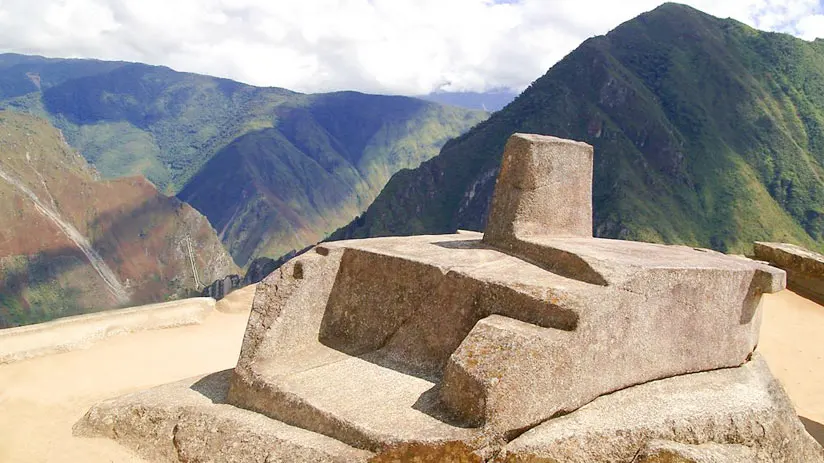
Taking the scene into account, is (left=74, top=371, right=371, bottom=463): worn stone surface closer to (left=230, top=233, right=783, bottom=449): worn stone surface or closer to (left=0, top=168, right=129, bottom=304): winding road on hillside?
(left=230, top=233, right=783, bottom=449): worn stone surface

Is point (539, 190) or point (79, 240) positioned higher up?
point (539, 190)

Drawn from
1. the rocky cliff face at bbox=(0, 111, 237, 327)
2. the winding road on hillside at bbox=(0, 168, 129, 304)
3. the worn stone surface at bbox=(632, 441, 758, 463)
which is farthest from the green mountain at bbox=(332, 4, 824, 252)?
the worn stone surface at bbox=(632, 441, 758, 463)

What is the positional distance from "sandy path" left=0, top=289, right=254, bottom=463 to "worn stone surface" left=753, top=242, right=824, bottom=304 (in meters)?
11.7

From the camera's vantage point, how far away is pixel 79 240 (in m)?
99.0

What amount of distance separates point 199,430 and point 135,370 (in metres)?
3.87

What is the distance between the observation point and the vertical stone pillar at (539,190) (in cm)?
771

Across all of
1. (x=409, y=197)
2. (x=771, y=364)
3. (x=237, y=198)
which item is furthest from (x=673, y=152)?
(x=237, y=198)

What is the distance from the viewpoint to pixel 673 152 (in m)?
87.7

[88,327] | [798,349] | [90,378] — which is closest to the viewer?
[90,378]

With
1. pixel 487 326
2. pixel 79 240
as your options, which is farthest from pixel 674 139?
pixel 79 240

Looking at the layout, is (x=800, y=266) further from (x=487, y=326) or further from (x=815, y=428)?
(x=487, y=326)

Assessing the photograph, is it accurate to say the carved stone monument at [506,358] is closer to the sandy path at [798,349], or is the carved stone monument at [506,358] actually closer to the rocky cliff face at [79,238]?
the sandy path at [798,349]

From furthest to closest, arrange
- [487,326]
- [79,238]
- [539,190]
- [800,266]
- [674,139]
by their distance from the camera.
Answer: [79,238] → [674,139] → [800,266] → [539,190] → [487,326]

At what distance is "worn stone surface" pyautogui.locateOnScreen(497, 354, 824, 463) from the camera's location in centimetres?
516
